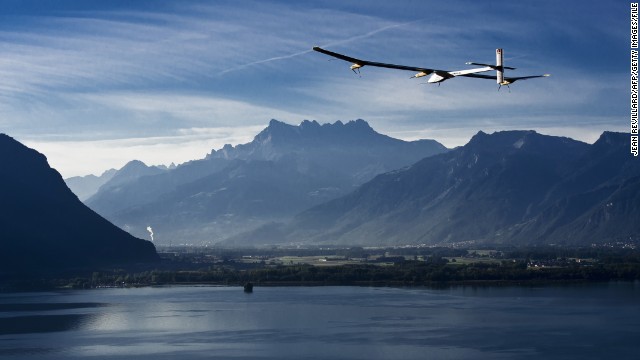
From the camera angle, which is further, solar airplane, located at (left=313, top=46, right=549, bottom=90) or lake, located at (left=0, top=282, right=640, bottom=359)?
lake, located at (left=0, top=282, right=640, bottom=359)

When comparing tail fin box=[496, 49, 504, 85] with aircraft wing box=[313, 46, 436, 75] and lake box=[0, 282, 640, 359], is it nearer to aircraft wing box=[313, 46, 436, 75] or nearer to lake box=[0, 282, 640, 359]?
aircraft wing box=[313, 46, 436, 75]

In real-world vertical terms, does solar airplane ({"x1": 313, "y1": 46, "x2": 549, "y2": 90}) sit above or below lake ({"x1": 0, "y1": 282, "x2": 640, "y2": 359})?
above

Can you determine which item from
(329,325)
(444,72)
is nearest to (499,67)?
(444,72)

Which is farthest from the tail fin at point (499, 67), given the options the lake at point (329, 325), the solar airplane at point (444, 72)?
the lake at point (329, 325)

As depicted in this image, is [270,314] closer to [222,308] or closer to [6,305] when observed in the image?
[222,308]

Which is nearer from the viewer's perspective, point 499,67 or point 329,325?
point 499,67

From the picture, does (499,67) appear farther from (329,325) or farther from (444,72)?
(329,325)

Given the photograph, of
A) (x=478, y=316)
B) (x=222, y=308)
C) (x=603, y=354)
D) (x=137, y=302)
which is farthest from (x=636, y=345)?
(x=137, y=302)

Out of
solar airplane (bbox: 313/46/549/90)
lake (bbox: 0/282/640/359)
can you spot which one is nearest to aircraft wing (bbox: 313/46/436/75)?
solar airplane (bbox: 313/46/549/90)

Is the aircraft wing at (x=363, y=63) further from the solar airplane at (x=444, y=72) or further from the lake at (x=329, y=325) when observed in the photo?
the lake at (x=329, y=325)
